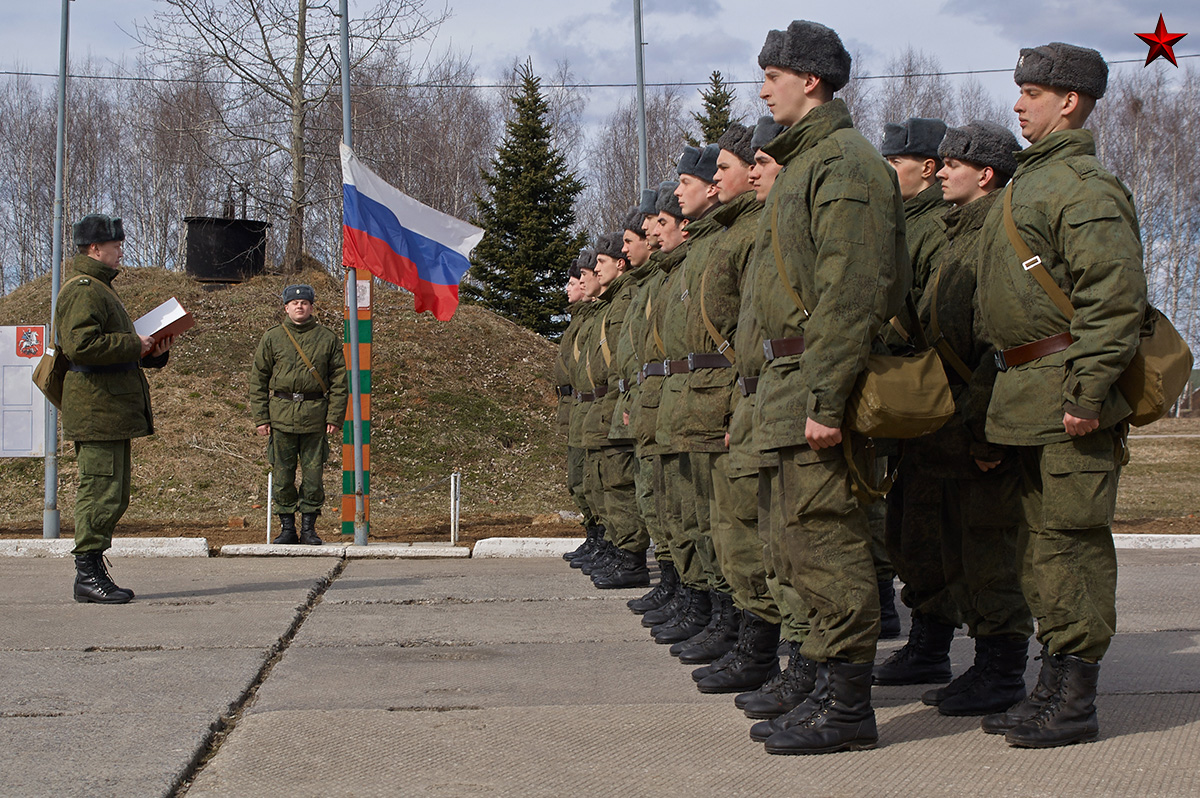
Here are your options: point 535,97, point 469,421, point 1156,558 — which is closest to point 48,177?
point 535,97

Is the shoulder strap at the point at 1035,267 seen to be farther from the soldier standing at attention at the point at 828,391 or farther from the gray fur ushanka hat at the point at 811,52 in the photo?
the gray fur ushanka hat at the point at 811,52

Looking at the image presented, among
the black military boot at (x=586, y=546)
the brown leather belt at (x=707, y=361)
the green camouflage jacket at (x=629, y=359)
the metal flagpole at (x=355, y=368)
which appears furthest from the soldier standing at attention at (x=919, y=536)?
the metal flagpole at (x=355, y=368)

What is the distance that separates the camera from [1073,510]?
12.9 ft

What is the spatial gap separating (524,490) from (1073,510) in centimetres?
1266

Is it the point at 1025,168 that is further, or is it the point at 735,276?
the point at 735,276

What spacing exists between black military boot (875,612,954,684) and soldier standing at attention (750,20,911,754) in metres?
1.13

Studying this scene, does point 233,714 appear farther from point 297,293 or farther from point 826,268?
point 297,293

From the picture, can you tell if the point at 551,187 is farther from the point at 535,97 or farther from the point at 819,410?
the point at 819,410

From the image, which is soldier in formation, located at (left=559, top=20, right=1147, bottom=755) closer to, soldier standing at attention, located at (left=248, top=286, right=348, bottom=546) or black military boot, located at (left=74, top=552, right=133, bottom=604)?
black military boot, located at (left=74, top=552, right=133, bottom=604)

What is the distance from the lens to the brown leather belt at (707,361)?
17.9 ft

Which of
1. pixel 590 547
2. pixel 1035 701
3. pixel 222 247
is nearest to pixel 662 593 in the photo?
pixel 590 547

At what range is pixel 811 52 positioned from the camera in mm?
4219

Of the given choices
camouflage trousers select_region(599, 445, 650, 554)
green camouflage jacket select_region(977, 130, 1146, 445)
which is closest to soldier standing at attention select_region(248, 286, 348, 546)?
camouflage trousers select_region(599, 445, 650, 554)

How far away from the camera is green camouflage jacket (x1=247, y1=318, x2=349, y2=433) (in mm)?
10516
